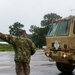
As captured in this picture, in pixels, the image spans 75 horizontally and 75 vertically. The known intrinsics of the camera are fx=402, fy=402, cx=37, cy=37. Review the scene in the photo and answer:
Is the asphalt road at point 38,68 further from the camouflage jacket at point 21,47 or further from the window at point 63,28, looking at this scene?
the camouflage jacket at point 21,47

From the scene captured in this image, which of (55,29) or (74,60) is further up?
(55,29)

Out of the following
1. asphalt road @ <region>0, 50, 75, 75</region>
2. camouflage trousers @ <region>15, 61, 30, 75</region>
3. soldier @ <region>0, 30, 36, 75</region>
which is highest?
soldier @ <region>0, 30, 36, 75</region>

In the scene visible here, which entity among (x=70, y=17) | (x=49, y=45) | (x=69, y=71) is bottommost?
(x=69, y=71)

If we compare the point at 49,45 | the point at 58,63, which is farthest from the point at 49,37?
the point at 58,63

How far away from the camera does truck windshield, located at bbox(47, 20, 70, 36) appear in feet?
49.8

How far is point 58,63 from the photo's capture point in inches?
664

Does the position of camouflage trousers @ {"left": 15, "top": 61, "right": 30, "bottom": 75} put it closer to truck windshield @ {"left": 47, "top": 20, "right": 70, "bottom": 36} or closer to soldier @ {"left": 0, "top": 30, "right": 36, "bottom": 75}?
soldier @ {"left": 0, "top": 30, "right": 36, "bottom": 75}

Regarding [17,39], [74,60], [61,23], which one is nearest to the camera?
[17,39]

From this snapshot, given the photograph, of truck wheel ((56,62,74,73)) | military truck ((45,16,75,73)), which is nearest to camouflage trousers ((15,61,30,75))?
military truck ((45,16,75,73))

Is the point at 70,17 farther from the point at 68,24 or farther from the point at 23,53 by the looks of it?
the point at 23,53

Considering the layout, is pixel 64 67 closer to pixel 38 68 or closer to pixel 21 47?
pixel 38 68

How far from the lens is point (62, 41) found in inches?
592

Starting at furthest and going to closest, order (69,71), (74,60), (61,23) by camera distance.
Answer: (69,71) → (61,23) → (74,60)

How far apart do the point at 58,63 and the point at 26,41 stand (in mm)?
6913
